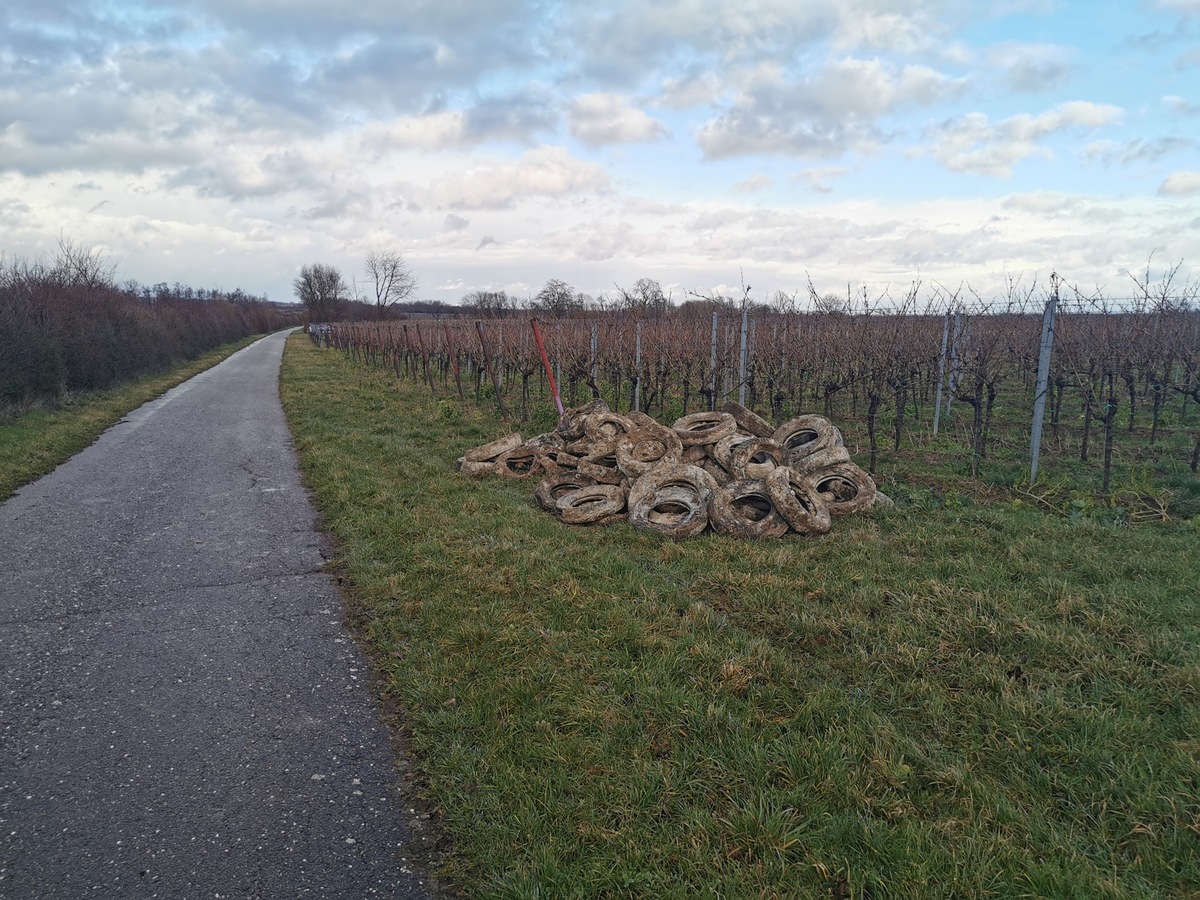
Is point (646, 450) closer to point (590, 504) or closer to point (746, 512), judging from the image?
point (590, 504)

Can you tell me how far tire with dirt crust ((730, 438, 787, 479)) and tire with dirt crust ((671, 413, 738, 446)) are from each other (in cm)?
38

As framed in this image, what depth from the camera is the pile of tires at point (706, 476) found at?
5.86 meters

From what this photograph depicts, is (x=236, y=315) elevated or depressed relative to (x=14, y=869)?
elevated

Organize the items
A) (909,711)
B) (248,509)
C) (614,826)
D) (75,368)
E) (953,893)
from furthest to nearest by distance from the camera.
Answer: (75,368) < (248,509) < (909,711) < (614,826) < (953,893)

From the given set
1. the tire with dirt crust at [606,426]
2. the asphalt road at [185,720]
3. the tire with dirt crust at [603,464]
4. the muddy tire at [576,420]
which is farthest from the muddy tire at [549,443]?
the asphalt road at [185,720]

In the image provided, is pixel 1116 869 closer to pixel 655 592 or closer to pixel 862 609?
pixel 862 609

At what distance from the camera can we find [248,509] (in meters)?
6.77

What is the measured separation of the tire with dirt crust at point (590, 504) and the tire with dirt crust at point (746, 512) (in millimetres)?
929

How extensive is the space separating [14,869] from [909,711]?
3523mm

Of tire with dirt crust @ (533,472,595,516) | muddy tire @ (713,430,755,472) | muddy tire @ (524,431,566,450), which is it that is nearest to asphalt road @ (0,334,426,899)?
tire with dirt crust @ (533,472,595,516)

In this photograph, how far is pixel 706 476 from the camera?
621cm

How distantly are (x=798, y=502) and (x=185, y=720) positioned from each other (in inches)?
185

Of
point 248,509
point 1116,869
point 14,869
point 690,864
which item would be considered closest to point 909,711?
point 1116,869

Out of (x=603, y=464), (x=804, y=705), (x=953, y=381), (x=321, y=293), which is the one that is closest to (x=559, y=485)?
(x=603, y=464)
